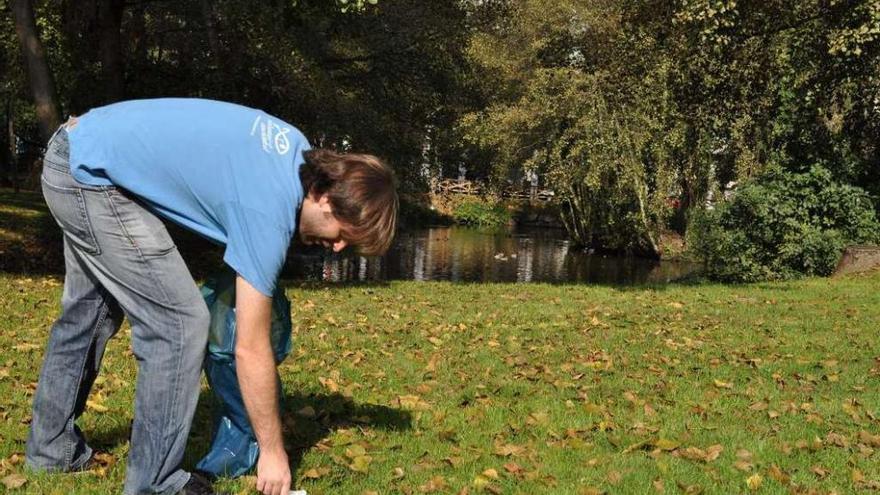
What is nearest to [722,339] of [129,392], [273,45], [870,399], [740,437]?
[870,399]

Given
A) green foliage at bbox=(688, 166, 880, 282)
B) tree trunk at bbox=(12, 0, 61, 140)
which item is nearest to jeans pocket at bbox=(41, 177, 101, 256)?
tree trunk at bbox=(12, 0, 61, 140)

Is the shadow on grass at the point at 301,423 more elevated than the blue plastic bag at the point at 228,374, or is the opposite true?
the blue plastic bag at the point at 228,374

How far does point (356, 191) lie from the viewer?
338 centimetres

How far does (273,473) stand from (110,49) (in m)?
17.4

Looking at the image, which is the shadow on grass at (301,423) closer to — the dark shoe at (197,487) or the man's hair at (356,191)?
the dark shoe at (197,487)

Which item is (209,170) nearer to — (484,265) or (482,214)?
(484,265)

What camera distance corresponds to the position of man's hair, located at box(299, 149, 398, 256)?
338cm

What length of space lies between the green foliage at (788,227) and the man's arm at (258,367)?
60.6 ft

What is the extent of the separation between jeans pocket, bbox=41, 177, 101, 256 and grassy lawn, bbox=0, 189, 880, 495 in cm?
124

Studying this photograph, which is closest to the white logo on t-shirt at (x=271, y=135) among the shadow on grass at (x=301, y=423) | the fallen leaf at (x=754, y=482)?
the shadow on grass at (x=301, y=423)

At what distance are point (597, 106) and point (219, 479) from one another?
25032 mm

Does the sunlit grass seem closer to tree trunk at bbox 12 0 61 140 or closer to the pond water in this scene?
tree trunk at bbox 12 0 61 140

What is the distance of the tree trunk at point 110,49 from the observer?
739 inches

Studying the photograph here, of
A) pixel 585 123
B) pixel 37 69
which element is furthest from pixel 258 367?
pixel 585 123
